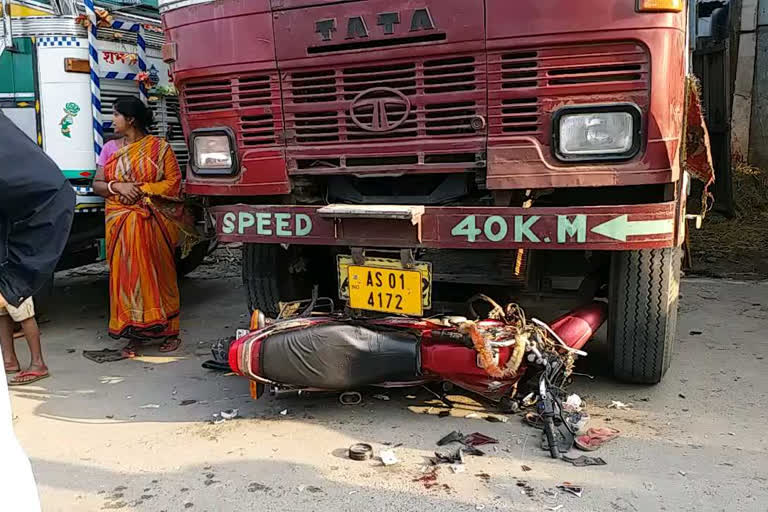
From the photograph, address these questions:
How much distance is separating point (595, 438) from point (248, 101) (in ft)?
6.79

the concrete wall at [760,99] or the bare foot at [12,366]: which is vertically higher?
the concrete wall at [760,99]

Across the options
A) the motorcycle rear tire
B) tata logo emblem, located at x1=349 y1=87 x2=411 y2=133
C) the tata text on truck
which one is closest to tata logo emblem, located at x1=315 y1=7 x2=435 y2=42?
tata logo emblem, located at x1=349 y1=87 x2=411 y2=133

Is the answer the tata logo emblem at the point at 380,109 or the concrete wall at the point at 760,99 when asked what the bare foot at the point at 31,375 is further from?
the concrete wall at the point at 760,99

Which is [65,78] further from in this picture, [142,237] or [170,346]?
[170,346]

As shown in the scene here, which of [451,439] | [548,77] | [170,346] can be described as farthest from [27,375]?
[548,77]

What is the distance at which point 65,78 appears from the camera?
465 centimetres

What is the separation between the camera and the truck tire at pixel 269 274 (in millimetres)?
4113

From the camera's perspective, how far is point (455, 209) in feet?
10.0

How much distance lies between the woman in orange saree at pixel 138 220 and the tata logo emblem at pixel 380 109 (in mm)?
1827

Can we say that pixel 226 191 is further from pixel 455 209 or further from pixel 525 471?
pixel 525 471

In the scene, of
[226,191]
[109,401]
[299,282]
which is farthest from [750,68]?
[109,401]

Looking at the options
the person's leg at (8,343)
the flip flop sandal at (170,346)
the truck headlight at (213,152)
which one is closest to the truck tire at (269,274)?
the truck headlight at (213,152)

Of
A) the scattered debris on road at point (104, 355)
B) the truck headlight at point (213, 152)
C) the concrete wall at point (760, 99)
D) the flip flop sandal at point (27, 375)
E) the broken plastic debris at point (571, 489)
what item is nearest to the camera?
the broken plastic debris at point (571, 489)

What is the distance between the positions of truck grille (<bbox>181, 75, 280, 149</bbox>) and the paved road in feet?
4.15
